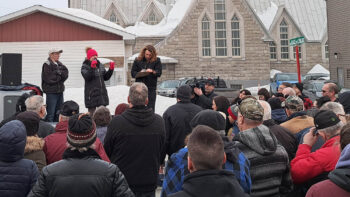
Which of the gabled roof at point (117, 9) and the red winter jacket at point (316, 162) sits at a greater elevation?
the gabled roof at point (117, 9)

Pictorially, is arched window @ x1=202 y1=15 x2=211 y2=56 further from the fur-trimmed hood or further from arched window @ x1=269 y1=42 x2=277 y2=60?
the fur-trimmed hood

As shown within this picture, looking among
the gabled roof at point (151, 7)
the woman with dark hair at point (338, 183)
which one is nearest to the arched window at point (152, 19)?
the gabled roof at point (151, 7)

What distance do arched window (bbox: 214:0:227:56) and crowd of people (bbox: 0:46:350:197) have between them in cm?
2986

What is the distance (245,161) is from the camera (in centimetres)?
310

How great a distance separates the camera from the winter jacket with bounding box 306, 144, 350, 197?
2.51m

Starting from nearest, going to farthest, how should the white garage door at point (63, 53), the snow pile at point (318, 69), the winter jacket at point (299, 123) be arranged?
the winter jacket at point (299, 123), the white garage door at point (63, 53), the snow pile at point (318, 69)

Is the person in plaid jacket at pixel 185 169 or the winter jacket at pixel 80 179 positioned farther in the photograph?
the person in plaid jacket at pixel 185 169

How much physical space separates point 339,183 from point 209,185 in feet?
3.04

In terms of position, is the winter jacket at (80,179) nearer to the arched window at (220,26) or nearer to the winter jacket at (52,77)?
the winter jacket at (52,77)

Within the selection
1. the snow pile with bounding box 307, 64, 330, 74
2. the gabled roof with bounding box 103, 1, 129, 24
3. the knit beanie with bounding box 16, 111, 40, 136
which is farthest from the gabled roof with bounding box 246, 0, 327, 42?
the knit beanie with bounding box 16, 111, 40, 136

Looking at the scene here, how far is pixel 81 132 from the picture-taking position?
298 centimetres

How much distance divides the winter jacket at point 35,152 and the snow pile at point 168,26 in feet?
108

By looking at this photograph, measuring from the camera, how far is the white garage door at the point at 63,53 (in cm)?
1709

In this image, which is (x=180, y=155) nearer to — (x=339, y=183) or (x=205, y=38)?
(x=339, y=183)
